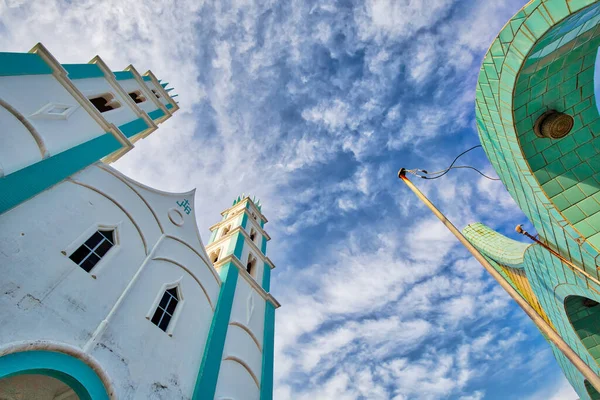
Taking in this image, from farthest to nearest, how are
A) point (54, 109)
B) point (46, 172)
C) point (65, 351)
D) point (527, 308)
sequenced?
Answer: point (54, 109)
point (46, 172)
point (65, 351)
point (527, 308)

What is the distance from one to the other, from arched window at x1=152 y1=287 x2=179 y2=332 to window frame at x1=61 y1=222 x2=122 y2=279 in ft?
7.25

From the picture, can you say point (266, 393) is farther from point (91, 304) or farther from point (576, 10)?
point (576, 10)

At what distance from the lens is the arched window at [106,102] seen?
13750 mm

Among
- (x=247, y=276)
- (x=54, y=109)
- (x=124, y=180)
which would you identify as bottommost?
(x=124, y=180)

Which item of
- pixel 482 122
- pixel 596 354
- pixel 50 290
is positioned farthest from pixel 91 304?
pixel 596 354

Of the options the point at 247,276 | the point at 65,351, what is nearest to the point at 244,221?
the point at 247,276

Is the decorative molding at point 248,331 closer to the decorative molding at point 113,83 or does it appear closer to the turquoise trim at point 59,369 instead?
the turquoise trim at point 59,369

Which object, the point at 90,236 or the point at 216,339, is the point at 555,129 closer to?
the point at 216,339

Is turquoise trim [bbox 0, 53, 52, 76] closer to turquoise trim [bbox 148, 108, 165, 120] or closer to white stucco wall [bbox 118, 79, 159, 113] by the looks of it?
white stucco wall [bbox 118, 79, 159, 113]

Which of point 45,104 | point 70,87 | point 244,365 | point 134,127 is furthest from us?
point 134,127

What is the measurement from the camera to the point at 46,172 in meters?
8.48

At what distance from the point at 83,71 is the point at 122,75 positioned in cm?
407

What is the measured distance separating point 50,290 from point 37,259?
82 cm

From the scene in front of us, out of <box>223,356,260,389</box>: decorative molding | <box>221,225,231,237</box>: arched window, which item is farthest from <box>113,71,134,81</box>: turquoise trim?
<box>223,356,260,389</box>: decorative molding
